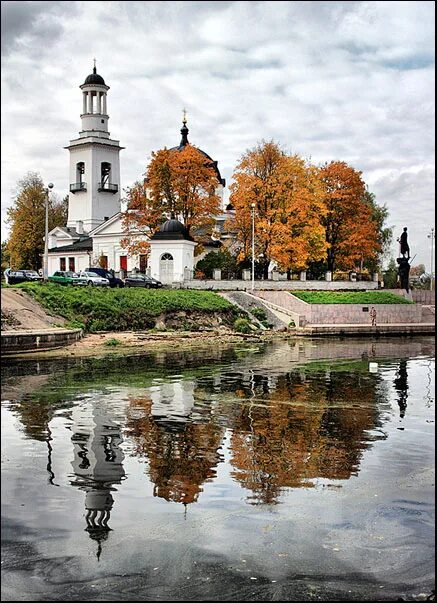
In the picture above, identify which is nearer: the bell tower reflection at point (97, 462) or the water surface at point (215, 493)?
the water surface at point (215, 493)

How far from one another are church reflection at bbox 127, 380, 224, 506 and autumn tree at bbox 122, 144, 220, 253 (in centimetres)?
3605

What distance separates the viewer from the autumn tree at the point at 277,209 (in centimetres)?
4947

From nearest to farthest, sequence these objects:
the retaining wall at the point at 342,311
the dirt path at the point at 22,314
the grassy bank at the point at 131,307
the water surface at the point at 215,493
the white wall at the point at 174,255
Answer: the water surface at the point at 215,493 < the dirt path at the point at 22,314 < the grassy bank at the point at 131,307 < the retaining wall at the point at 342,311 < the white wall at the point at 174,255

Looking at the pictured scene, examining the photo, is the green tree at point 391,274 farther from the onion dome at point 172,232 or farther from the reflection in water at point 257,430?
the reflection in water at point 257,430

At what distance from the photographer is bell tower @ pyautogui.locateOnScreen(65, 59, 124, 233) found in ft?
228

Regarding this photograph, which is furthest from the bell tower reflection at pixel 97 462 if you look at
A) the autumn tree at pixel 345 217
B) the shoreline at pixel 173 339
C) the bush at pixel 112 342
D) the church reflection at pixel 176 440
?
the autumn tree at pixel 345 217

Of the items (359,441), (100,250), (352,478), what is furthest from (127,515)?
(100,250)

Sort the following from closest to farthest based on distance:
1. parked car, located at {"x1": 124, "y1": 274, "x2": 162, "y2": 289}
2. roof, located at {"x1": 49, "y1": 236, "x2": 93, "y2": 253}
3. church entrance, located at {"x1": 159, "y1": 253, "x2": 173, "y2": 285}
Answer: parked car, located at {"x1": 124, "y1": 274, "x2": 162, "y2": 289} < church entrance, located at {"x1": 159, "y1": 253, "x2": 173, "y2": 285} < roof, located at {"x1": 49, "y1": 236, "x2": 93, "y2": 253}

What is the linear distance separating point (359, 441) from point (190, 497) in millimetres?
4371

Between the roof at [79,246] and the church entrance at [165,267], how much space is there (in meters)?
17.3

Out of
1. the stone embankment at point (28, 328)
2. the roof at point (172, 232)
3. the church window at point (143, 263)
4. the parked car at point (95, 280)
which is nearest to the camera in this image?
the stone embankment at point (28, 328)

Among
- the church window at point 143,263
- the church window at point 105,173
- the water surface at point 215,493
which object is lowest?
the water surface at point 215,493

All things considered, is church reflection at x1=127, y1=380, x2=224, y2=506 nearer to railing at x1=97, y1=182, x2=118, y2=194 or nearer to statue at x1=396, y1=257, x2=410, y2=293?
statue at x1=396, y1=257, x2=410, y2=293

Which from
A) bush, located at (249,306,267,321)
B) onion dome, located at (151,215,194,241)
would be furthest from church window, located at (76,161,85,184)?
bush, located at (249,306,267,321)
